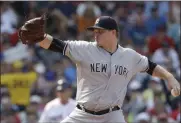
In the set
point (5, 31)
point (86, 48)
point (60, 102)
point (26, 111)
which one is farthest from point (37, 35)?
point (5, 31)

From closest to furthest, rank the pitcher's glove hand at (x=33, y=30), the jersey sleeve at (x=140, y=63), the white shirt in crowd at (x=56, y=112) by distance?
the pitcher's glove hand at (x=33, y=30) → the jersey sleeve at (x=140, y=63) → the white shirt in crowd at (x=56, y=112)

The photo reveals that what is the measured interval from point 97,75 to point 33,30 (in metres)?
0.84

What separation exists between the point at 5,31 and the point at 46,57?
1.19m

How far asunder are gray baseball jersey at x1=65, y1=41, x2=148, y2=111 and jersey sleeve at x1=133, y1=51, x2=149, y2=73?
247mm

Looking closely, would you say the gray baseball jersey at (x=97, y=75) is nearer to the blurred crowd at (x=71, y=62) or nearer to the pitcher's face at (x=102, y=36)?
the pitcher's face at (x=102, y=36)

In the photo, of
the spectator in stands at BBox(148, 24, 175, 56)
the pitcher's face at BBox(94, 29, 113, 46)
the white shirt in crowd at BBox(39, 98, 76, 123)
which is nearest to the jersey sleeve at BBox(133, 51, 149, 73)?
the pitcher's face at BBox(94, 29, 113, 46)

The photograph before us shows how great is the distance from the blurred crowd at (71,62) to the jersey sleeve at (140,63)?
12.9ft

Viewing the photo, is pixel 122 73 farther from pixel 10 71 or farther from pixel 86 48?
pixel 10 71

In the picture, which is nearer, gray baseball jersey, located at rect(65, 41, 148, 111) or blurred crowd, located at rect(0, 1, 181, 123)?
gray baseball jersey, located at rect(65, 41, 148, 111)

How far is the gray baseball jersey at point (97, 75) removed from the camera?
21.0 ft

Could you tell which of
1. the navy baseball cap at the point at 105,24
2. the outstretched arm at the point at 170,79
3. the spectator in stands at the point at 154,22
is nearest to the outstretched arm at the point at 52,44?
the navy baseball cap at the point at 105,24

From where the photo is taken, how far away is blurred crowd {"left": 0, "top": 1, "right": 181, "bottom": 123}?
11555 millimetres

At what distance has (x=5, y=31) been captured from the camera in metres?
13.5

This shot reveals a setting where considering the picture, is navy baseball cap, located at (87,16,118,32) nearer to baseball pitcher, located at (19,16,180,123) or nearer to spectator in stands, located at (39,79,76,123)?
baseball pitcher, located at (19,16,180,123)
